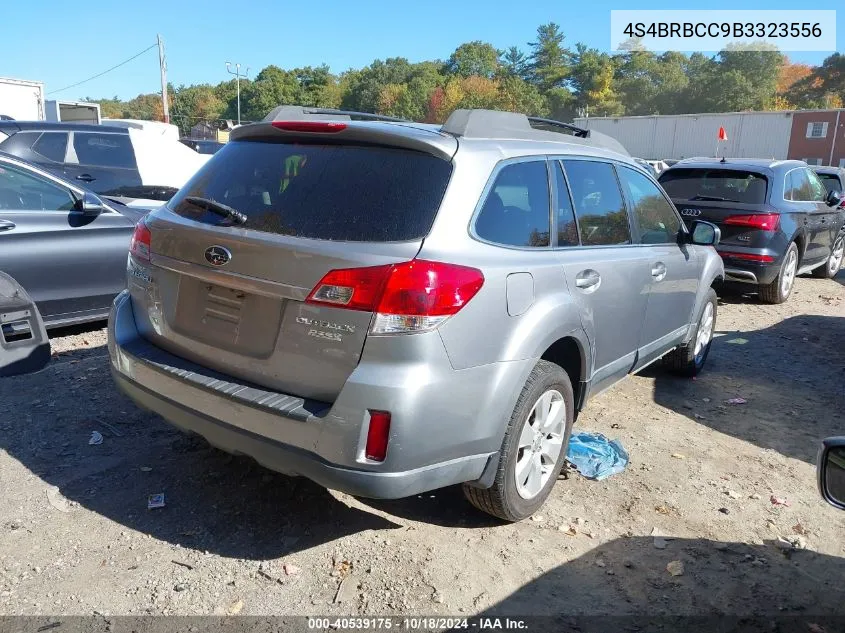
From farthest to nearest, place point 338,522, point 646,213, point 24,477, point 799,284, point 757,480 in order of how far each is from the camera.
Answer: point 799,284 < point 646,213 < point 757,480 < point 24,477 < point 338,522

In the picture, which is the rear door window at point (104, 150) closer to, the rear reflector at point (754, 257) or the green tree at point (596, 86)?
the rear reflector at point (754, 257)

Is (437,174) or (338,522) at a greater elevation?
(437,174)

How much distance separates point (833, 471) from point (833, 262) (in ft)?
35.3

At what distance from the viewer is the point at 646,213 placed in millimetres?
4398

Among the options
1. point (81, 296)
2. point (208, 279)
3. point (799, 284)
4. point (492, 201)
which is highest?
point (492, 201)

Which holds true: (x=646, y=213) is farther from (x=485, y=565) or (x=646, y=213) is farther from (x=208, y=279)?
(x=208, y=279)

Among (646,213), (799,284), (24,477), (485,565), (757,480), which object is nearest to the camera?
(485,565)

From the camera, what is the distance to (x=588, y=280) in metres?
3.40

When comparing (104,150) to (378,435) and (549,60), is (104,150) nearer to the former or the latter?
(378,435)

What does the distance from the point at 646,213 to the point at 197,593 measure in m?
3.40

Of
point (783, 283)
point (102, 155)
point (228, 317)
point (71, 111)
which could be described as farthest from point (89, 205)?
point (71, 111)

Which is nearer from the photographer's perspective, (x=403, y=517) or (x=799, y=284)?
(x=403, y=517)

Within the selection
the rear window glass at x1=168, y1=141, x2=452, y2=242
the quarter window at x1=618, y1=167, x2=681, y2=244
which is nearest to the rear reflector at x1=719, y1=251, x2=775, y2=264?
the quarter window at x1=618, y1=167, x2=681, y2=244

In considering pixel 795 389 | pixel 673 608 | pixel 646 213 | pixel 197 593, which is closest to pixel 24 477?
pixel 197 593
